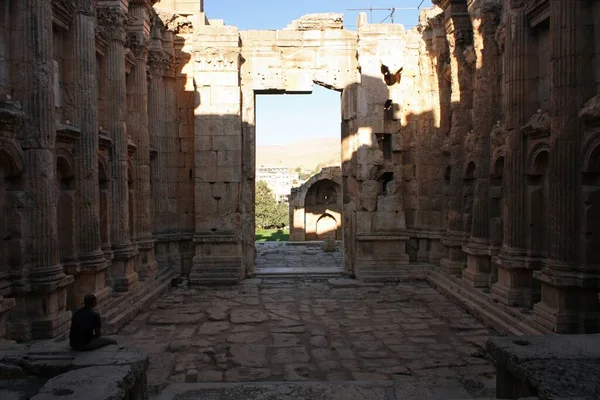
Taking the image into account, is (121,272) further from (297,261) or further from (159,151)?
(297,261)

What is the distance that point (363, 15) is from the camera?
49.8 ft

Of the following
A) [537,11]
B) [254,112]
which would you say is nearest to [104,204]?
[254,112]

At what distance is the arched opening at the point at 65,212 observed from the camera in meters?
9.30

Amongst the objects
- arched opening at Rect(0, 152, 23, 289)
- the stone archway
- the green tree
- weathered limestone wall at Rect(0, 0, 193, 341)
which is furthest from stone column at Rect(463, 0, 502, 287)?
the green tree

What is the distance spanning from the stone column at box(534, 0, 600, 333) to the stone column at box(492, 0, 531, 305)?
150 centimetres

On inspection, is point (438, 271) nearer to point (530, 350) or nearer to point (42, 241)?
point (530, 350)

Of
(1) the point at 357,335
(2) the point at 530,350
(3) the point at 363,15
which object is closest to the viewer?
(2) the point at 530,350

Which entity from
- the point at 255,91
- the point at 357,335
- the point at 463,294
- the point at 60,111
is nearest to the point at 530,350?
the point at 357,335

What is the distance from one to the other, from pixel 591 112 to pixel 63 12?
852 centimetres

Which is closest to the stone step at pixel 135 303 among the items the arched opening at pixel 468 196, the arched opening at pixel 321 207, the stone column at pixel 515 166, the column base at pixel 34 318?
the column base at pixel 34 318

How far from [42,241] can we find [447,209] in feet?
32.6

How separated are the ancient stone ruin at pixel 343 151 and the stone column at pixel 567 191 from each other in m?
0.03

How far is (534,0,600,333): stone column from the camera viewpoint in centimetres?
766

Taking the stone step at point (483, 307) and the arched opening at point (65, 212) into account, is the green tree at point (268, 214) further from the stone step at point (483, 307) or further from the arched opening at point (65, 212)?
the arched opening at point (65, 212)
